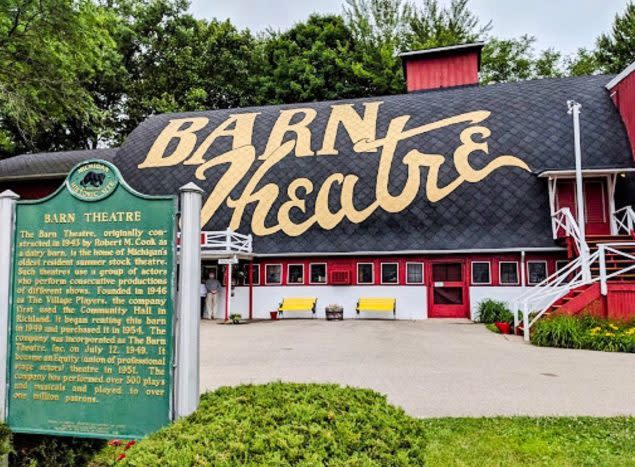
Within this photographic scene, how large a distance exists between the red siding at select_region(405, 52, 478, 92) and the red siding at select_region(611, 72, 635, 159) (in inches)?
330

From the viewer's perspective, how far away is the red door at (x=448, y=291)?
64.3 ft

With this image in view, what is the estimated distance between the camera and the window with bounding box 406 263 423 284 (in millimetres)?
19969

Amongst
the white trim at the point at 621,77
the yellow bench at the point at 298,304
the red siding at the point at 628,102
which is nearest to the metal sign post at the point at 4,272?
the yellow bench at the point at 298,304

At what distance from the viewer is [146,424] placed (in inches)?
158

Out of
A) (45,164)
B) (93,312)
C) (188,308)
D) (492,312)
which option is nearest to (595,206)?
(492,312)

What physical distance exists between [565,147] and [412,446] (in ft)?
63.6

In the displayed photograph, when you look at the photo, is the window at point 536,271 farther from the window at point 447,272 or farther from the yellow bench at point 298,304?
the yellow bench at point 298,304

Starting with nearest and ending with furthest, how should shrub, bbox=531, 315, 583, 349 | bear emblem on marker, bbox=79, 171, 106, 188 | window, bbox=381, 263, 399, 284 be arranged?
bear emblem on marker, bbox=79, 171, 106, 188, shrub, bbox=531, 315, 583, 349, window, bbox=381, 263, 399, 284

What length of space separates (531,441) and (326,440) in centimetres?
306

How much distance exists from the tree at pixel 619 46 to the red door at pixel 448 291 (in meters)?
27.9

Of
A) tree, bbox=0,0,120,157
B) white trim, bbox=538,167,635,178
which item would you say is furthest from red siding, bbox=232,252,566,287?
tree, bbox=0,0,120,157

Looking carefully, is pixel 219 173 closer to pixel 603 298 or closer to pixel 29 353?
pixel 603 298

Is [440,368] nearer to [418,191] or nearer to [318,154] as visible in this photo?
[418,191]

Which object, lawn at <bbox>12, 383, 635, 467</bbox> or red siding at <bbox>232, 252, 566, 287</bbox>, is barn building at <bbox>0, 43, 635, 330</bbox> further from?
lawn at <bbox>12, 383, 635, 467</bbox>
